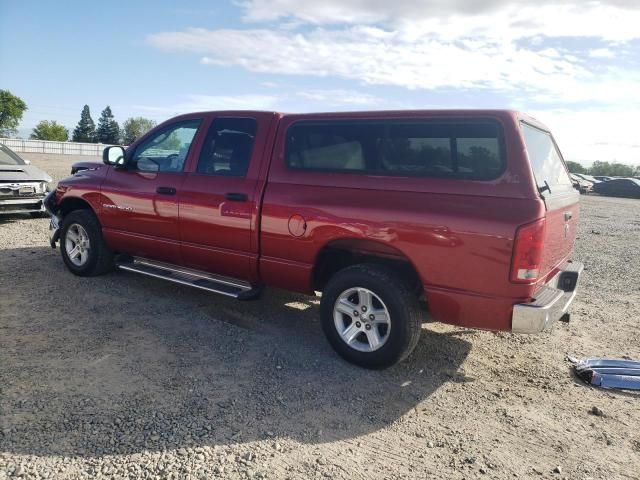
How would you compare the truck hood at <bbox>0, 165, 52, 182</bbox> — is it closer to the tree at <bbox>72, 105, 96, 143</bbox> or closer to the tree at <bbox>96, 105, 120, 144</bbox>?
the tree at <bbox>96, 105, 120, 144</bbox>

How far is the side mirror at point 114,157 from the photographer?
5.59 m

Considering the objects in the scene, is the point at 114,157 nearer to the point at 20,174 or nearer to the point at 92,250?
the point at 92,250

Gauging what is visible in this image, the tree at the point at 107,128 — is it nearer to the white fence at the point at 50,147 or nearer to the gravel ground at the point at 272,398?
the white fence at the point at 50,147

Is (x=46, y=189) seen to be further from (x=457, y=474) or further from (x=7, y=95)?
(x=7, y=95)

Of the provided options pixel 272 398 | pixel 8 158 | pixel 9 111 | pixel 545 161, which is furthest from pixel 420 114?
pixel 9 111

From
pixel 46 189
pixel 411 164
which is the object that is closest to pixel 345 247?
pixel 411 164

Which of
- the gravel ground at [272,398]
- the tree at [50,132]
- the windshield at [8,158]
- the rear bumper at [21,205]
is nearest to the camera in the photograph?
the gravel ground at [272,398]

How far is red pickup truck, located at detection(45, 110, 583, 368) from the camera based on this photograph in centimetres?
343

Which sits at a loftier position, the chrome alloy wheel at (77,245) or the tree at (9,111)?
the tree at (9,111)

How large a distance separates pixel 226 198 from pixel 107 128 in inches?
4113

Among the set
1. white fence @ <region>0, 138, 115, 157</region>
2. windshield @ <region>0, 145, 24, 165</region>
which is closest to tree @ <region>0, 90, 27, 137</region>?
white fence @ <region>0, 138, 115, 157</region>

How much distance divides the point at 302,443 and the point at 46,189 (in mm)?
8862

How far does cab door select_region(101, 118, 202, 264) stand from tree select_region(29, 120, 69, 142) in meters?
99.7

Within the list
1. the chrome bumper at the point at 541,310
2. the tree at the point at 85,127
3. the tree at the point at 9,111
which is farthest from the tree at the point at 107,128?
the chrome bumper at the point at 541,310
